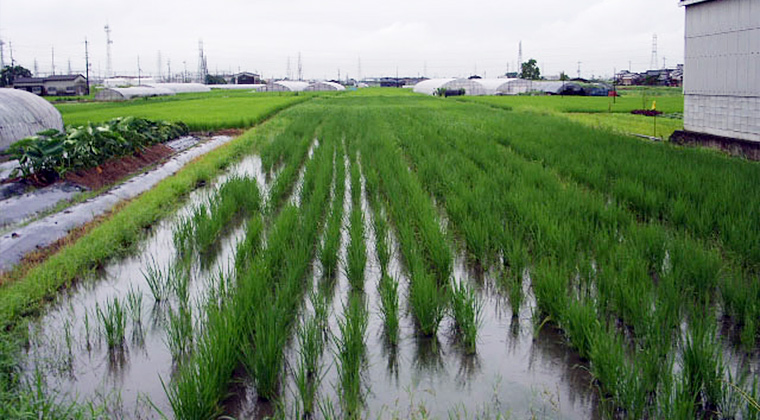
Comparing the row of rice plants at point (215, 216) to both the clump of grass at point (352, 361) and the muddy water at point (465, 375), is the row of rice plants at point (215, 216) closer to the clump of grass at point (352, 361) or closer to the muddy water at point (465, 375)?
the muddy water at point (465, 375)

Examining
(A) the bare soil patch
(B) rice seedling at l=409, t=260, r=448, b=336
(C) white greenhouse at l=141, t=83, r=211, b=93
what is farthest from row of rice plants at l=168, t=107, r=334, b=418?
(C) white greenhouse at l=141, t=83, r=211, b=93

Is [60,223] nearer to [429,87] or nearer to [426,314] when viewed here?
[426,314]

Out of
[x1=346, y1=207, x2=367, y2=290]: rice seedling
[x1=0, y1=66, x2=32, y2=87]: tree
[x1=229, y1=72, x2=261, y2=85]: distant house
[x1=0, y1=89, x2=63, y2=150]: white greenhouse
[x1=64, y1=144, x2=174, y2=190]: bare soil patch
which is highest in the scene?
[x1=229, y1=72, x2=261, y2=85]: distant house

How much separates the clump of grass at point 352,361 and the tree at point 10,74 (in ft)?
183

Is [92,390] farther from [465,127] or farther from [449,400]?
[465,127]

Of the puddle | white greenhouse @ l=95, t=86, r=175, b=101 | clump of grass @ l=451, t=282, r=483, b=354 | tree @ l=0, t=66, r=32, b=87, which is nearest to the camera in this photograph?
clump of grass @ l=451, t=282, r=483, b=354

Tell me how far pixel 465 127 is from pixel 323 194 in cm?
787

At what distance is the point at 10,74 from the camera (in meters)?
50.5

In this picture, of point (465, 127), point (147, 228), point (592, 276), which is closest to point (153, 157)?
point (147, 228)

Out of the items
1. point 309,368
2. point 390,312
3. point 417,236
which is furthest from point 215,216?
point 309,368

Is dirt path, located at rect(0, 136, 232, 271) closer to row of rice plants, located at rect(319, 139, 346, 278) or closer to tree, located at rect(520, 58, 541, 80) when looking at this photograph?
row of rice plants, located at rect(319, 139, 346, 278)

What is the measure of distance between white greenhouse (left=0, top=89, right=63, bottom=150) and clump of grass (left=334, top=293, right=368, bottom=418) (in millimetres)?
9355

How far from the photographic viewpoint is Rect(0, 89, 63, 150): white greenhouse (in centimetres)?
1040

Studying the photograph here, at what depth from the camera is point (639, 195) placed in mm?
5375
